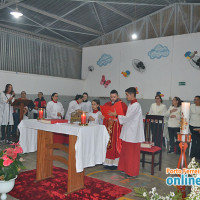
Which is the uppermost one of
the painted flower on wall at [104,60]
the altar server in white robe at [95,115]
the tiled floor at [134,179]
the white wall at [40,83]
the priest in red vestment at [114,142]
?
the painted flower on wall at [104,60]

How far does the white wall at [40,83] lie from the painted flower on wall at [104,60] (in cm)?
143

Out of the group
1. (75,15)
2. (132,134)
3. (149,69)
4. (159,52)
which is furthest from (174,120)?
(75,15)

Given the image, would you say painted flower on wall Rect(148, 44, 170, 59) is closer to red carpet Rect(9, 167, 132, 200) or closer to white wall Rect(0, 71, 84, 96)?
white wall Rect(0, 71, 84, 96)

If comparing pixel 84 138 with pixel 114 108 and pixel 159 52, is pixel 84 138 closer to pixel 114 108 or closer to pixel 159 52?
pixel 114 108

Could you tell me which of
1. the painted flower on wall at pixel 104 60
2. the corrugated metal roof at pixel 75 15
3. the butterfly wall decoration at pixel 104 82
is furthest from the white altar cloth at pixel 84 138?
the painted flower on wall at pixel 104 60

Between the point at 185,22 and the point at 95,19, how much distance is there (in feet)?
11.9

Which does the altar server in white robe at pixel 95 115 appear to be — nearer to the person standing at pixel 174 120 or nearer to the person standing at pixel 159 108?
the person standing at pixel 174 120

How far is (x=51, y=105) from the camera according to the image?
24.0ft

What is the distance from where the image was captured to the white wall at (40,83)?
896 centimetres

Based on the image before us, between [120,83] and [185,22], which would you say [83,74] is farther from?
[185,22]

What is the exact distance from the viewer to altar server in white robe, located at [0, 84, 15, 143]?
7402mm

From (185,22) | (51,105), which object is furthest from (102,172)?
(185,22)

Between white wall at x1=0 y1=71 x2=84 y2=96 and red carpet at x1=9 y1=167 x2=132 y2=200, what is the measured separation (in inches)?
207

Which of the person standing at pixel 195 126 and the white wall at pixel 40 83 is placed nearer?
the person standing at pixel 195 126
